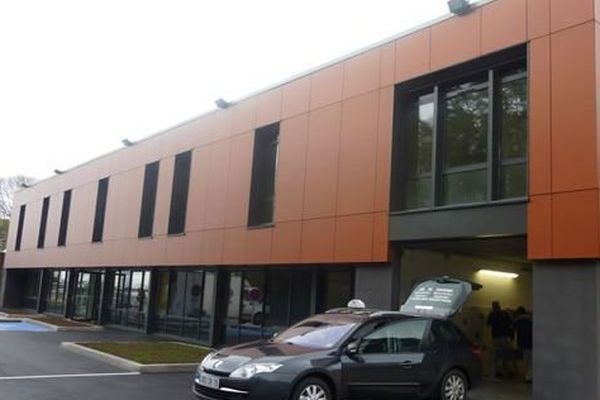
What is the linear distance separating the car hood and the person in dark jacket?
730 cm

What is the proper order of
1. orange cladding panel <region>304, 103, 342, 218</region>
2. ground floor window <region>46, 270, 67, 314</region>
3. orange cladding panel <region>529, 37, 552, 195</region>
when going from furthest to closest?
1. ground floor window <region>46, 270, 67, 314</region>
2. orange cladding panel <region>304, 103, 342, 218</region>
3. orange cladding panel <region>529, 37, 552, 195</region>

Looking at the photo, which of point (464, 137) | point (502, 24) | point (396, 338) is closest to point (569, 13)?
point (502, 24)

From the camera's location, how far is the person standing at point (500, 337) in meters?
15.6

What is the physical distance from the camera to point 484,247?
14203mm

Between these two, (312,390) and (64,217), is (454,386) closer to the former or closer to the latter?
(312,390)

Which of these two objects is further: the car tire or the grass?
the grass

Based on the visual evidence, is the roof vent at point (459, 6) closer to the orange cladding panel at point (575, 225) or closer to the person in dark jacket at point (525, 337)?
the orange cladding panel at point (575, 225)

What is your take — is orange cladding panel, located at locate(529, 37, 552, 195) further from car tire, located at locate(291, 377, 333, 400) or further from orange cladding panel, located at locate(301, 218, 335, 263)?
orange cladding panel, located at locate(301, 218, 335, 263)

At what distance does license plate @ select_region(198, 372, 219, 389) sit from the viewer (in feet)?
29.0

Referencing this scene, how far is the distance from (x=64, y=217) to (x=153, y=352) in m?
19.3

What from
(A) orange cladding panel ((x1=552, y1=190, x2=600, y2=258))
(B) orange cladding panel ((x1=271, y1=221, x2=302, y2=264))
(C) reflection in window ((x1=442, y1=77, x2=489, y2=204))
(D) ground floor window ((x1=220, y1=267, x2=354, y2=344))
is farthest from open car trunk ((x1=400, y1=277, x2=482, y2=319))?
(B) orange cladding panel ((x1=271, y1=221, x2=302, y2=264))

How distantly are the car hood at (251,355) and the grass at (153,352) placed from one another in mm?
5632

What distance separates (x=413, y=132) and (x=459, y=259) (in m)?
3.21

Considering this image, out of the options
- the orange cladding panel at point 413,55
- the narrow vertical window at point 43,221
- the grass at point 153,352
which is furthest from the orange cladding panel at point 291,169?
the narrow vertical window at point 43,221
